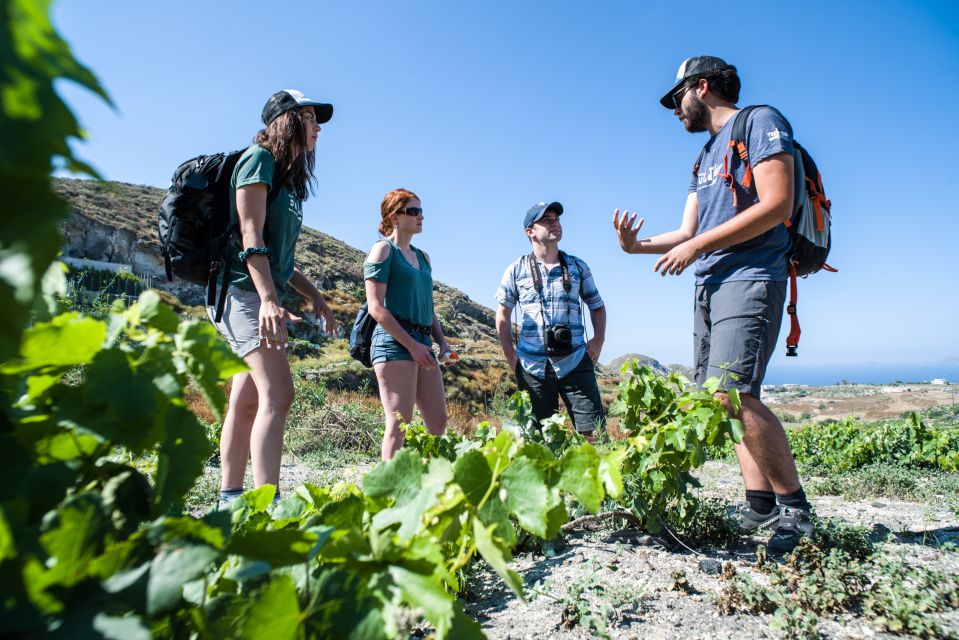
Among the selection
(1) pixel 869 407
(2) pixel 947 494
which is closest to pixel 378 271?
(2) pixel 947 494

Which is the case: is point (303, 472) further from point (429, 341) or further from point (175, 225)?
point (175, 225)

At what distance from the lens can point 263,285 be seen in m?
2.41

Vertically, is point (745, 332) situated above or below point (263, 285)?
below

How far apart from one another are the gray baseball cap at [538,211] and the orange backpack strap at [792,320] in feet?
6.74

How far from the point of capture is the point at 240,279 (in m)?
2.55

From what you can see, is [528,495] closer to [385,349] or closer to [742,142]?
[742,142]

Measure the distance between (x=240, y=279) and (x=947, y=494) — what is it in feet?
17.0

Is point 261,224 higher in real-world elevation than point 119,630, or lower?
higher

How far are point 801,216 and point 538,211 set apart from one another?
2.17 metres

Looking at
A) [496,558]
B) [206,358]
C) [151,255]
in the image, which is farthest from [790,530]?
[151,255]

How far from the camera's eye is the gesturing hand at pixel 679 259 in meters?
2.54

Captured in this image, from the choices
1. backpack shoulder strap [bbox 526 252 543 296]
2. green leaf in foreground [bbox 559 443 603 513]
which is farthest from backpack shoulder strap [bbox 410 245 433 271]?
green leaf in foreground [bbox 559 443 603 513]

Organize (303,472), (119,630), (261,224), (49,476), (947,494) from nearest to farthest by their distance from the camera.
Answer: (119,630), (49,476), (261,224), (947,494), (303,472)

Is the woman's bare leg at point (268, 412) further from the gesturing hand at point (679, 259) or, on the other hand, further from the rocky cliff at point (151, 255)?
the rocky cliff at point (151, 255)
